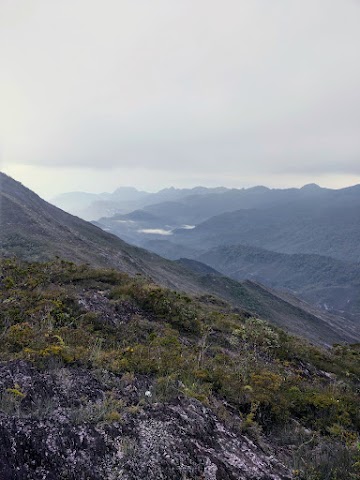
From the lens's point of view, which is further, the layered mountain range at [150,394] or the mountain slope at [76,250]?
the mountain slope at [76,250]

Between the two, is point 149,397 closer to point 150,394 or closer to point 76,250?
point 150,394

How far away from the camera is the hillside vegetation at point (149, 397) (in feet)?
21.0

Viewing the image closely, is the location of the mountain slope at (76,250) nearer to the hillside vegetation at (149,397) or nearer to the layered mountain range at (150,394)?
the layered mountain range at (150,394)

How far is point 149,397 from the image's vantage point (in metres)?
8.09

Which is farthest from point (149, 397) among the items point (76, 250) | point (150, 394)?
point (76, 250)

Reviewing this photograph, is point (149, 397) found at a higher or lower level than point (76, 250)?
higher

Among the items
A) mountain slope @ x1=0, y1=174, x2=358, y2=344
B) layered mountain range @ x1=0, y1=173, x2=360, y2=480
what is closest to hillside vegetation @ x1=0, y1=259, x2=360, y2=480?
layered mountain range @ x1=0, y1=173, x2=360, y2=480

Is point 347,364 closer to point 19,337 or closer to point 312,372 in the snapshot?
point 312,372

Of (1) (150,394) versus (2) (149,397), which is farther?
(1) (150,394)

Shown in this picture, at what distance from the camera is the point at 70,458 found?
240 inches

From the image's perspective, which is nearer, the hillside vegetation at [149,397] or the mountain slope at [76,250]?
the hillside vegetation at [149,397]

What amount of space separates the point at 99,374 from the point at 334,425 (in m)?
6.30

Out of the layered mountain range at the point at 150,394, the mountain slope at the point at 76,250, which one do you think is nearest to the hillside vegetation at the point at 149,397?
the layered mountain range at the point at 150,394

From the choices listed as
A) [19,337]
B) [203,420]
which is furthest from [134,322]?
[203,420]
